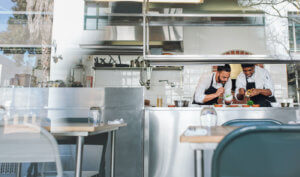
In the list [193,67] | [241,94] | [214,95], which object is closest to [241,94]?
[241,94]

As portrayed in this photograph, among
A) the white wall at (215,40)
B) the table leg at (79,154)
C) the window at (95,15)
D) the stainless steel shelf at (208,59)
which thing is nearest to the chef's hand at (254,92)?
the stainless steel shelf at (208,59)

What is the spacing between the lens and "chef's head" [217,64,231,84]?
3840 mm

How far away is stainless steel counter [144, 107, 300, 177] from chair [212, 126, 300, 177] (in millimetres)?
1953

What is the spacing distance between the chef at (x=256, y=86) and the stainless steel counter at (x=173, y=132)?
0.82 metres

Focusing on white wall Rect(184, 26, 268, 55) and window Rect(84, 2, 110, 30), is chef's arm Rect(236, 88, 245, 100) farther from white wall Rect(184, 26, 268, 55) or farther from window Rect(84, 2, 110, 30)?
window Rect(84, 2, 110, 30)

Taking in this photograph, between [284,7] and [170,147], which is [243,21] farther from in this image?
[170,147]

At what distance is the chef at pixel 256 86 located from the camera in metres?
3.61

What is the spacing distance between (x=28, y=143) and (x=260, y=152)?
0.95m

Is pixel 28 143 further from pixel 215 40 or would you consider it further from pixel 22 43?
pixel 215 40

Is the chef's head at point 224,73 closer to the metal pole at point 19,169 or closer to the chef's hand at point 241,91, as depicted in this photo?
the chef's hand at point 241,91

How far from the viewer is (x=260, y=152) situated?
710 millimetres

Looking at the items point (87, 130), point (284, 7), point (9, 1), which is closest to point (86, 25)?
point (9, 1)

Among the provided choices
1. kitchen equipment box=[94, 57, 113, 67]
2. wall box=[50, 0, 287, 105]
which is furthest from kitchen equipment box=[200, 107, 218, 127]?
kitchen equipment box=[94, 57, 113, 67]

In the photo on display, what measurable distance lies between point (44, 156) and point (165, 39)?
3236mm
